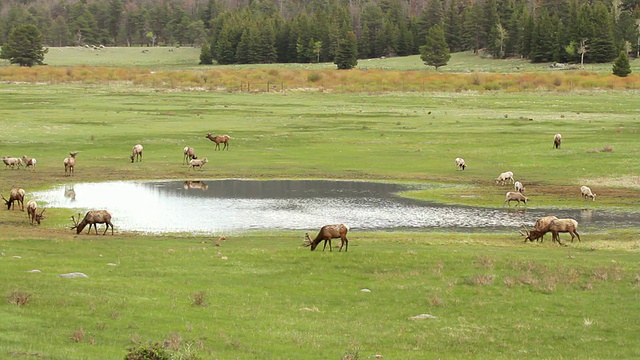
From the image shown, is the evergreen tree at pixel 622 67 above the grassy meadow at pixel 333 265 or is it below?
above

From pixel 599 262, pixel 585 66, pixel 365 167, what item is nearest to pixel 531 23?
pixel 585 66

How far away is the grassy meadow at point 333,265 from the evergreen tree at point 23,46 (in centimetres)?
9583

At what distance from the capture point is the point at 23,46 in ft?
545

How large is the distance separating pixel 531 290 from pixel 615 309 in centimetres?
263

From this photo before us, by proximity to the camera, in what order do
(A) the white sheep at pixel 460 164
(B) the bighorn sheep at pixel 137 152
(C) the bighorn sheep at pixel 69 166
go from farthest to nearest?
1. (B) the bighorn sheep at pixel 137 152
2. (A) the white sheep at pixel 460 164
3. (C) the bighorn sheep at pixel 69 166

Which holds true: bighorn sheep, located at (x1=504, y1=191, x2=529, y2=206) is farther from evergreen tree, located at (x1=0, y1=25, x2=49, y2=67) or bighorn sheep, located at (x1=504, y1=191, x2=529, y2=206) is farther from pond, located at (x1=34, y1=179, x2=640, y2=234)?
evergreen tree, located at (x1=0, y1=25, x2=49, y2=67)

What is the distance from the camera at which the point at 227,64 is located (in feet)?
629

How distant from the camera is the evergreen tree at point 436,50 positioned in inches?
6166

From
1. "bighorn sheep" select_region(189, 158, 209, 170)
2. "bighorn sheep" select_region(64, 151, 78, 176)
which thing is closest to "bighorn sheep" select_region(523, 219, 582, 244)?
"bighorn sheep" select_region(189, 158, 209, 170)

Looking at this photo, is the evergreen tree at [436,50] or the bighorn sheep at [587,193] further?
the evergreen tree at [436,50]

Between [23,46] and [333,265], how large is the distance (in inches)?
6100

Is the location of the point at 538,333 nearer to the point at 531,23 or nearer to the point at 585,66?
the point at 585,66

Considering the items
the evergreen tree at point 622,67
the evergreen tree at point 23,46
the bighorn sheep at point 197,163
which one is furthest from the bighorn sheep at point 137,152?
the evergreen tree at point 23,46

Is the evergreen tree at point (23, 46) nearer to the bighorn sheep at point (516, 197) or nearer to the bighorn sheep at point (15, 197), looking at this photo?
the bighorn sheep at point (15, 197)
